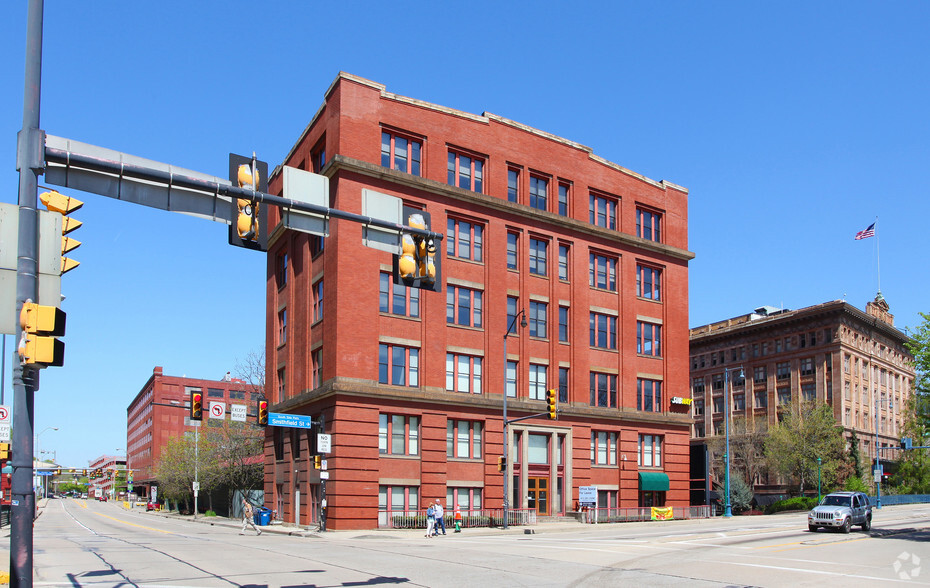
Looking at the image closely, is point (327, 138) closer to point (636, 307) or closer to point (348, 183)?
point (348, 183)

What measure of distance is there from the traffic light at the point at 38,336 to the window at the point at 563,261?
149 feet

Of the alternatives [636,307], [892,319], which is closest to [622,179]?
[636,307]

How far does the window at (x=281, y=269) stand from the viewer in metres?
56.0

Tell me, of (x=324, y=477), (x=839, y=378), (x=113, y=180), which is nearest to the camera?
(x=113, y=180)

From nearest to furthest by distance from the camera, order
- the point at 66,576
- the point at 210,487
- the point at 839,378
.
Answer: the point at 66,576
the point at 210,487
the point at 839,378

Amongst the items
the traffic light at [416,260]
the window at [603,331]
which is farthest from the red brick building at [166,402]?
the traffic light at [416,260]

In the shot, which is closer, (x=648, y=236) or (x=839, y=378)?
(x=648, y=236)

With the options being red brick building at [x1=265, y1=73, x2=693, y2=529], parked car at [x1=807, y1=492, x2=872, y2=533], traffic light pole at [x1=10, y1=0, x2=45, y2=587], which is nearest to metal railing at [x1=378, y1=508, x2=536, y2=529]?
red brick building at [x1=265, y1=73, x2=693, y2=529]

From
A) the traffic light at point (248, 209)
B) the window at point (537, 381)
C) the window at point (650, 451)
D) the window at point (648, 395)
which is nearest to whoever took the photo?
the traffic light at point (248, 209)

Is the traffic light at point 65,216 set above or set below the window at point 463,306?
below

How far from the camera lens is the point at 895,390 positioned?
11131 centimetres

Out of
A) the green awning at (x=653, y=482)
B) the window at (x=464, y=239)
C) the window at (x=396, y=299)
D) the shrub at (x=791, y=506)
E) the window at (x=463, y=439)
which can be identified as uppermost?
the window at (x=464, y=239)

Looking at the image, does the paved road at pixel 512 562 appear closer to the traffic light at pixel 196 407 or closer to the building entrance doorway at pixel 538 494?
the traffic light at pixel 196 407

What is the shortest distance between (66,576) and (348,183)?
92.7ft
